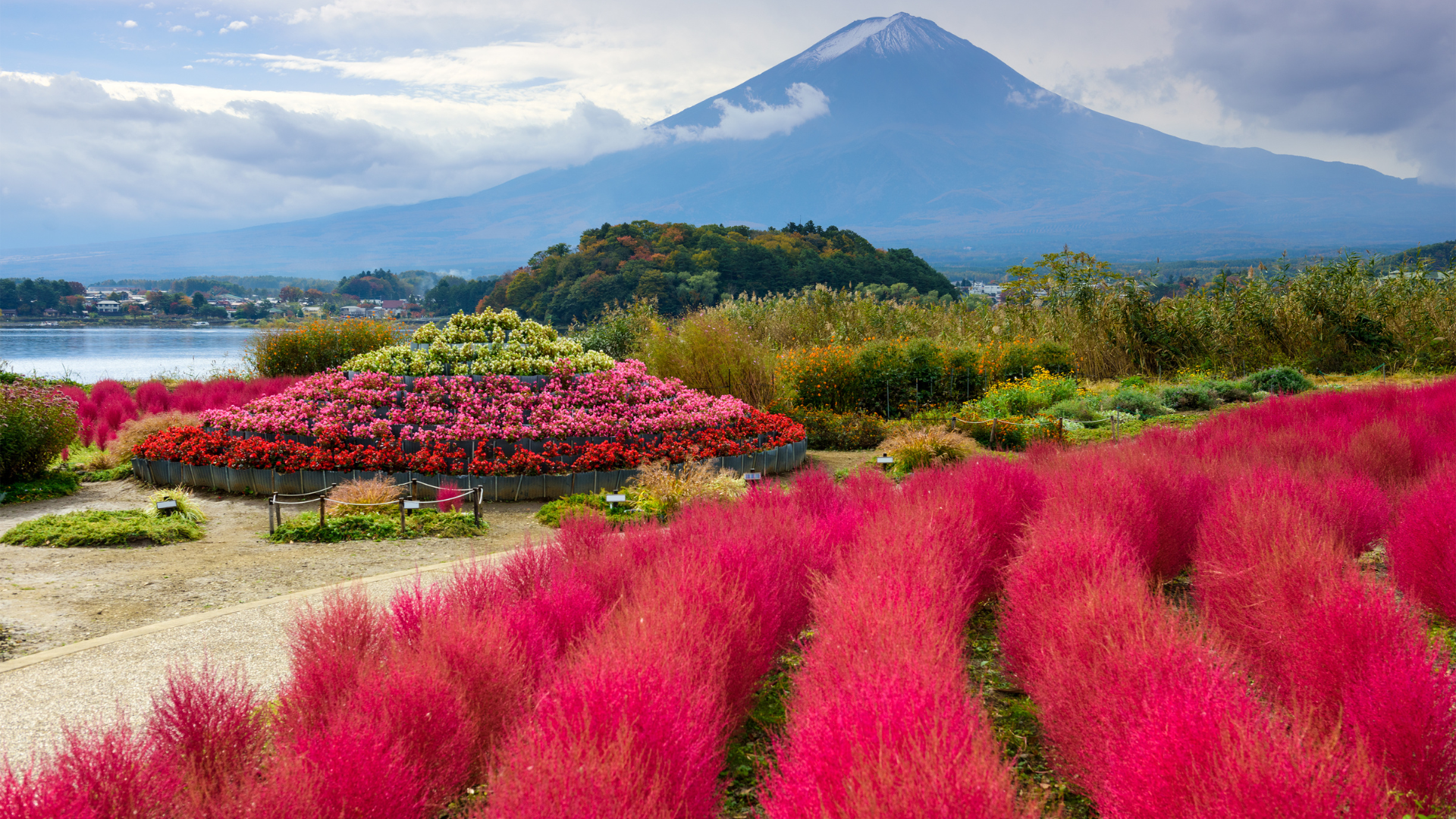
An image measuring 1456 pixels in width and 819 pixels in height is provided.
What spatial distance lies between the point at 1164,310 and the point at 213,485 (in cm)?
1529

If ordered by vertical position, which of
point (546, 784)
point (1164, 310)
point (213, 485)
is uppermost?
point (1164, 310)

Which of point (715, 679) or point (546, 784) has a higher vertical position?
point (546, 784)

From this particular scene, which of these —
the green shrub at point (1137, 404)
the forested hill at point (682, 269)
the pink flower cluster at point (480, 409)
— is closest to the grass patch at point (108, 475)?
the pink flower cluster at point (480, 409)

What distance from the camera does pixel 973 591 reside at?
4.24m

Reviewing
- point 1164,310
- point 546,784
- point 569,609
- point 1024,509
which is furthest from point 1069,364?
point 546,784

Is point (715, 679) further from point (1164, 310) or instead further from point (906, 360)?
point (1164, 310)

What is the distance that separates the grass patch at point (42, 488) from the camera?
8484 millimetres

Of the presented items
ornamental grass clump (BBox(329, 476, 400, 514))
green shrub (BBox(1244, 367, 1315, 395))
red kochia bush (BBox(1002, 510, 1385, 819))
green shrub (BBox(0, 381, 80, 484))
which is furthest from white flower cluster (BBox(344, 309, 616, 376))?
green shrub (BBox(1244, 367, 1315, 395))

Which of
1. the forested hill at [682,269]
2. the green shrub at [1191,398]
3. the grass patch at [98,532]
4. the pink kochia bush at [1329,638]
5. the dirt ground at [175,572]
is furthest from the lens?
the forested hill at [682,269]

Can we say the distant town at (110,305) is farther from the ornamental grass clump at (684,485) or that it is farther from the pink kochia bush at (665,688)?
the pink kochia bush at (665,688)

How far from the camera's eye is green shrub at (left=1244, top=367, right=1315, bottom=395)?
12383 mm

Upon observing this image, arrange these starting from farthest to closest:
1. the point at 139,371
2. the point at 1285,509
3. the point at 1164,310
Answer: the point at 139,371 → the point at 1164,310 → the point at 1285,509

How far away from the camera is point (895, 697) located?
2.14m

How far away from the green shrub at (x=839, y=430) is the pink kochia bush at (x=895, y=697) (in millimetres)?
6891
